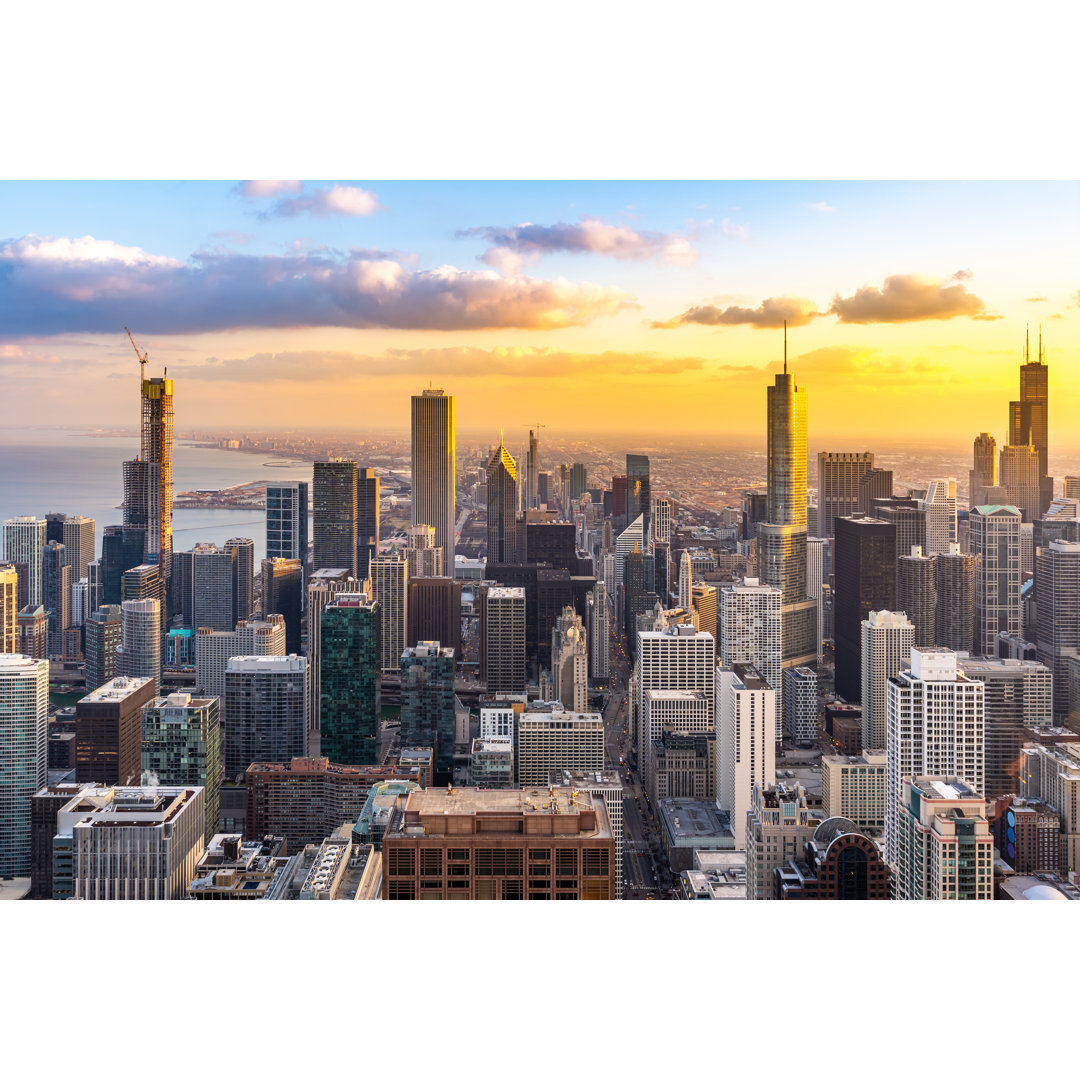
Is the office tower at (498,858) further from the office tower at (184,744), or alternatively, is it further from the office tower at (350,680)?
the office tower at (350,680)

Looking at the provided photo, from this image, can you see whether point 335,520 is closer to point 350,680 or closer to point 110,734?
point 350,680

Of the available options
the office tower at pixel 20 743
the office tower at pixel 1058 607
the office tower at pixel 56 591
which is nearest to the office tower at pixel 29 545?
the office tower at pixel 56 591

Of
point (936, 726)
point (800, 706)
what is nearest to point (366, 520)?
point (800, 706)

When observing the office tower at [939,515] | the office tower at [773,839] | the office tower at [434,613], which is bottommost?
the office tower at [773,839]

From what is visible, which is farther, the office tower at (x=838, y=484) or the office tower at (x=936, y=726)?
the office tower at (x=838, y=484)

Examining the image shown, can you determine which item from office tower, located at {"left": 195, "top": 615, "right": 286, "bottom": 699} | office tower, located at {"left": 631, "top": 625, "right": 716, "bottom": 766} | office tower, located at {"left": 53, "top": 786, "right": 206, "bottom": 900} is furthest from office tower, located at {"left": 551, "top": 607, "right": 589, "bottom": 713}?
office tower, located at {"left": 53, "top": 786, "right": 206, "bottom": 900}
